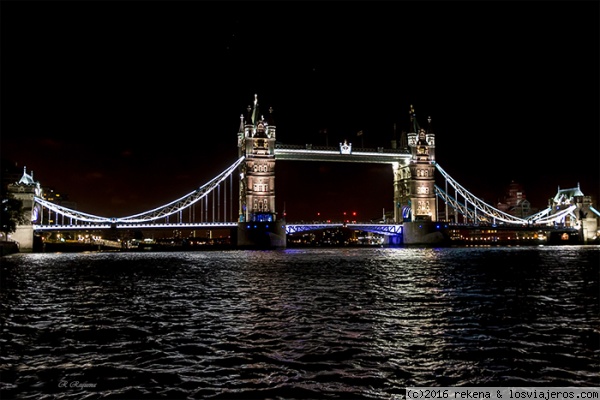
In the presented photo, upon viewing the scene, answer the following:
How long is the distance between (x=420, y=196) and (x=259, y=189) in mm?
33012

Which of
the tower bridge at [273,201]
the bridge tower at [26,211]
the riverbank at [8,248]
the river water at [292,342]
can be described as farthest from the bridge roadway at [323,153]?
the river water at [292,342]

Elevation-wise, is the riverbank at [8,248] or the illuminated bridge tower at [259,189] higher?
the illuminated bridge tower at [259,189]

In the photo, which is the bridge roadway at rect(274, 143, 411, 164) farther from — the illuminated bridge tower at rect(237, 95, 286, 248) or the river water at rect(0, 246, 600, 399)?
the river water at rect(0, 246, 600, 399)

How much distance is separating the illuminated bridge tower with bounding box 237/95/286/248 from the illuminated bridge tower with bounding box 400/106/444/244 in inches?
1064

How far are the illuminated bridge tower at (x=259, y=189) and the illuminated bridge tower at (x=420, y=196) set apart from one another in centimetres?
2702

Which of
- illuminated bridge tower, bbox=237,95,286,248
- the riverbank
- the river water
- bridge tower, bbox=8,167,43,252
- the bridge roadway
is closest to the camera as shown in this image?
the river water

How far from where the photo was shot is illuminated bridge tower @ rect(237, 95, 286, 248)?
86.1 meters

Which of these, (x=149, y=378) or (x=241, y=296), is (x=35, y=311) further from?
(x=149, y=378)

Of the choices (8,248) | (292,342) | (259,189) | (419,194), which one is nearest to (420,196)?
(419,194)

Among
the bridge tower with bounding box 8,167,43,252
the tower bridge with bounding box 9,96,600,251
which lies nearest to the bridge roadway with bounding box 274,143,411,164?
the tower bridge with bounding box 9,96,600,251

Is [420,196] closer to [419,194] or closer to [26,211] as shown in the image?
[419,194]

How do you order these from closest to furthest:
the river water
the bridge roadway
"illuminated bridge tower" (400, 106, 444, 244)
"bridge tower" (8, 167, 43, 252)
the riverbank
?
the river water, the riverbank, "bridge tower" (8, 167, 43, 252), the bridge roadway, "illuminated bridge tower" (400, 106, 444, 244)

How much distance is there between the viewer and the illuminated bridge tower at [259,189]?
86062 mm

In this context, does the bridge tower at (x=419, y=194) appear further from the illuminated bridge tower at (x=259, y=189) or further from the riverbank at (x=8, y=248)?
the riverbank at (x=8, y=248)
